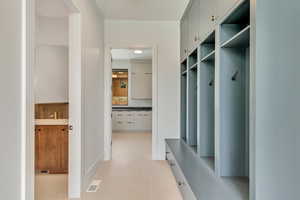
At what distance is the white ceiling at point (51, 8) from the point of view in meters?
2.73

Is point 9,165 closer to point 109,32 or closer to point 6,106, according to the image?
point 6,106

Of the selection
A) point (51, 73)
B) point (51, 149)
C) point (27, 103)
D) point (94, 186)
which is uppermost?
point (51, 73)

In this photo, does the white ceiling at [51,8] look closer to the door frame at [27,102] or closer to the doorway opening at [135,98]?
the door frame at [27,102]

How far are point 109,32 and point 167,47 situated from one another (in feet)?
3.76

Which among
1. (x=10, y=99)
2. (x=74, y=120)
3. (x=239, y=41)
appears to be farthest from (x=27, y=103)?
(x=239, y=41)

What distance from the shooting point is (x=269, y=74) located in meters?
1.25

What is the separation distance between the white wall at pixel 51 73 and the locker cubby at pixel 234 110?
8.81 feet

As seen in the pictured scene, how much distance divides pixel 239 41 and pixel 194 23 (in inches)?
50.2

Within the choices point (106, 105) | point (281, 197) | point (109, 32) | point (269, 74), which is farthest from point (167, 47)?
point (281, 197)

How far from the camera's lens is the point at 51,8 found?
2.92m

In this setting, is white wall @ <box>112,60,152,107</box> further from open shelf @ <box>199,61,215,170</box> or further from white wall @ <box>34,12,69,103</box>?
open shelf @ <box>199,61,215,170</box>

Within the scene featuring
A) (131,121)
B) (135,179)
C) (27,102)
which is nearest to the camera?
(27,102)

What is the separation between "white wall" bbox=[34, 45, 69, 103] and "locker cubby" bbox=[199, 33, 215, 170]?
2280 mm

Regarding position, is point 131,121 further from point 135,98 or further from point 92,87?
point 92,87
